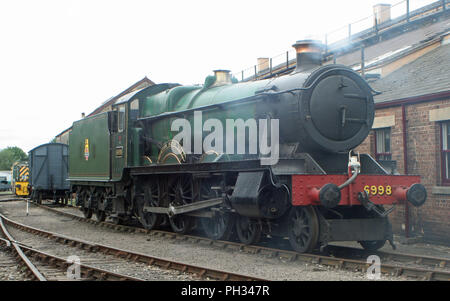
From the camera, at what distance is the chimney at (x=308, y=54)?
8.94 metres

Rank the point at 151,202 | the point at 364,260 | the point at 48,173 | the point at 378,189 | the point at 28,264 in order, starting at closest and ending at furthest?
the point at 28,264 < the point at 364,260 < the point at 378,189 < the point at 151,202 < the point at 48,173

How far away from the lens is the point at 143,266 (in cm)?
781

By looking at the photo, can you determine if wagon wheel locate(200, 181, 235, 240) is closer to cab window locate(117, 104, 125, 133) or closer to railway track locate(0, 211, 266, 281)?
railway track locate(0, 211, 266, 281)

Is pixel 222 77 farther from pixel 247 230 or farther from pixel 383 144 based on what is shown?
pixel 383 144

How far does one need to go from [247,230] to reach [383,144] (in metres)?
4.67

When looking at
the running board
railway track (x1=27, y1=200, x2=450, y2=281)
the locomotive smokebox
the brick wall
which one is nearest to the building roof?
the brick wall

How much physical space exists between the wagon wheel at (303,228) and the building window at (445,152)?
4.08 meters

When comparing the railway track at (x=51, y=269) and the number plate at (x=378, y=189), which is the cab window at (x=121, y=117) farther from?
the number plate at (x=378, y=189)

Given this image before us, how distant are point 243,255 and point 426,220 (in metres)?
4.60

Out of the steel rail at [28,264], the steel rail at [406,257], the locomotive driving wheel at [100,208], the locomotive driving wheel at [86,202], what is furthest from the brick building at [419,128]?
the locomotive driving wheel at [86,202]

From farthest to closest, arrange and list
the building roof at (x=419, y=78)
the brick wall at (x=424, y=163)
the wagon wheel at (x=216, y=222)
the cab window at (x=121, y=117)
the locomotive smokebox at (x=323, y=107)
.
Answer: the cab window at (x=121, y=117) → the building roof at (x=419, y=78) → the brick wall at (x=424, y=163) → the wagon wheel at (x=216, y=222) → the locomotive smokebox at (x=323, y=107)

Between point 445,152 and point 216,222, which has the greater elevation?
point 445,152

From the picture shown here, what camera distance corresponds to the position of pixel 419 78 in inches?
458

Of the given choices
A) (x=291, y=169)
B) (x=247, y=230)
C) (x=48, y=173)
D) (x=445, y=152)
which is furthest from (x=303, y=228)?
(x=48, y=173)
